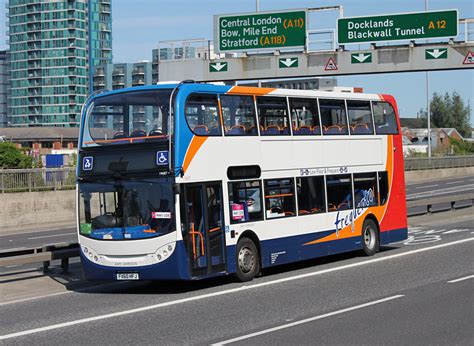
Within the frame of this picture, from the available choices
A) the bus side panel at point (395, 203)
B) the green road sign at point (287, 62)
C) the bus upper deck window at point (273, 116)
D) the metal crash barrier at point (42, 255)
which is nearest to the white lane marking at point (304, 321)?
the bus upper deck window at point (273, 116)

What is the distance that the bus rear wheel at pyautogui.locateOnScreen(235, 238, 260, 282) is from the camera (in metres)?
→ 16.5

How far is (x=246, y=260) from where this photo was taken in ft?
54.9

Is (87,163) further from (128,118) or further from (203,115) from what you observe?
(203,115)

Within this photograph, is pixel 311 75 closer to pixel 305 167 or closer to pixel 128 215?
pixel 305 167

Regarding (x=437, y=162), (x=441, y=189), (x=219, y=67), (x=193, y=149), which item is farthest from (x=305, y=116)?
(x=437, y=162)

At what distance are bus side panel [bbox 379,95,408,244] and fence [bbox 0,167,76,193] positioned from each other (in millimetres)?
19564

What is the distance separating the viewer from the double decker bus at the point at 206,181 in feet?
50.0

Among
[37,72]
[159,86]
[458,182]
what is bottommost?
[458,182]

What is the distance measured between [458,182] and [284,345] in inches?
2239

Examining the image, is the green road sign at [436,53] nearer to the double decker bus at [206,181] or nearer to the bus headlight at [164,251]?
the double decker bus at [206,181]

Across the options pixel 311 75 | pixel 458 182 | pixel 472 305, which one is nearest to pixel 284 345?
pixel 472 305

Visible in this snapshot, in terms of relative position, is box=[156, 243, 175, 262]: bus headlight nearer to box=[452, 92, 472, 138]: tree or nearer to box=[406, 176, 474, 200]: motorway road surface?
box=[406, 176, 474, 200]: motorway road surface

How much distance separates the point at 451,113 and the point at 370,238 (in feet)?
505

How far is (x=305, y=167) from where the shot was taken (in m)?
18.6
